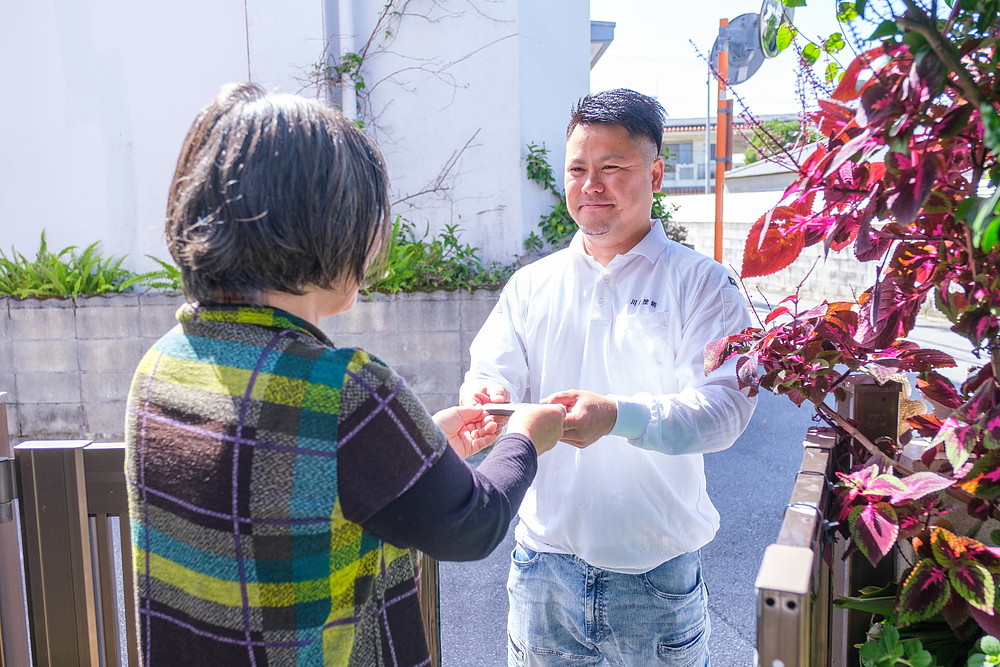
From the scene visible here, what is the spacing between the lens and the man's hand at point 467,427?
1.75 meters

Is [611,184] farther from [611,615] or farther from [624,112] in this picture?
[611,615]

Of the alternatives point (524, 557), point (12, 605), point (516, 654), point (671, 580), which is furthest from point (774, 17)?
point (12, 605)

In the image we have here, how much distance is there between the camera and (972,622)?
1348 mm

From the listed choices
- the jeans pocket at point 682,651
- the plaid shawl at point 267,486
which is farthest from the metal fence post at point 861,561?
the plaid shawl at point 267,486

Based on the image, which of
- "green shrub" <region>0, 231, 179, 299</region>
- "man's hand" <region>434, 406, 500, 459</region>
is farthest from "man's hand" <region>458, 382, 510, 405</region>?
"green shrub" <region>0, 231, 179, 299</region>

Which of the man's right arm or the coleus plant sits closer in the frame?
the coleus plant

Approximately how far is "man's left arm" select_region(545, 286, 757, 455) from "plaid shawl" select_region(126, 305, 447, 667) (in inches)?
25.9

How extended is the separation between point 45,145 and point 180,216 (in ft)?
18.9

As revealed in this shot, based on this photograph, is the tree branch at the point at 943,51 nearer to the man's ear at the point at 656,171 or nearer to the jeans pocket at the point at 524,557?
the man's ear at the point at 656,171

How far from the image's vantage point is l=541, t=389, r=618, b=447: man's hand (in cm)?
170

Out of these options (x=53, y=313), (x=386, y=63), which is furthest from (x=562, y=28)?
(x=53, y=313)

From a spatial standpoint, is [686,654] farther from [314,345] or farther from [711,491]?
[711,491]

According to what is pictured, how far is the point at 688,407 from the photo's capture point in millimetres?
1801

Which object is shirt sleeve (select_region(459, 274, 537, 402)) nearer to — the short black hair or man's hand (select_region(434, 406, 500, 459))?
man's hand (select_region(434, 406, 500, 459))
